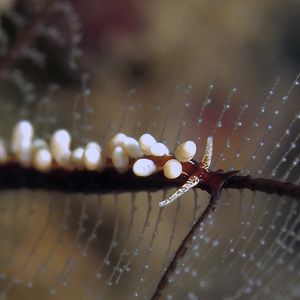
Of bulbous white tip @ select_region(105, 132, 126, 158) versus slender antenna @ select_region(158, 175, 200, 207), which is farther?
bulbous white tip @ select_region(105, 132, 126, 158)

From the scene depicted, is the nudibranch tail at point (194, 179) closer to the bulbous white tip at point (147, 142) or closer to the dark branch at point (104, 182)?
the dark branch at point (104, 182)

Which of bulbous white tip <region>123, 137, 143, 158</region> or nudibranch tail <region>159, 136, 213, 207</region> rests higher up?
bulbous white tip <region>123, 137, 143, 158</region>

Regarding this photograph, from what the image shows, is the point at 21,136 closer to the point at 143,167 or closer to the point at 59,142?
the point at 59,142

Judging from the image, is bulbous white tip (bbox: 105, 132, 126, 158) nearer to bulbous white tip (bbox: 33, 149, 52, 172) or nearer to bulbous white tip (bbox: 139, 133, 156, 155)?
bulbous white tip (bbox: 139, 133, 156, 155)

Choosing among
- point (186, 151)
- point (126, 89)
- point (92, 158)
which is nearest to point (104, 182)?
point (92, 158)

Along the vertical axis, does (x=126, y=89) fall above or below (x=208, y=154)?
above

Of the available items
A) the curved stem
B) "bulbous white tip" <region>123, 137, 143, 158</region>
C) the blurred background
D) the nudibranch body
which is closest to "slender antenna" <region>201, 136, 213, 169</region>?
the nudibranch body

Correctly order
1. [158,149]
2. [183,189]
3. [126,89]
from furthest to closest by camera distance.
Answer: [126,89] < [158,149] < [183,189]

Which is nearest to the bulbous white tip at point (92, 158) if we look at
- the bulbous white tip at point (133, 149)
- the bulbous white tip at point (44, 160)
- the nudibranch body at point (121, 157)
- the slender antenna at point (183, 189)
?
the nudibranch body at point (121, 157)

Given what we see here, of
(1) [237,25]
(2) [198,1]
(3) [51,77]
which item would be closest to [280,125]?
(1) [237,25]
